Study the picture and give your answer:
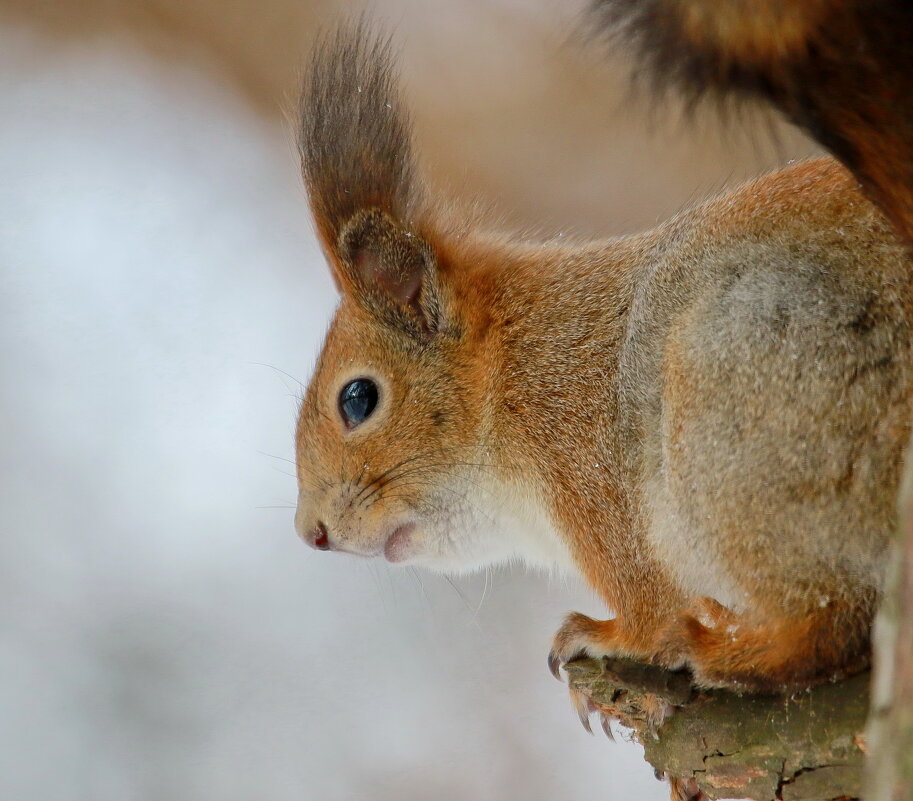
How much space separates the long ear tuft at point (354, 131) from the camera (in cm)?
155

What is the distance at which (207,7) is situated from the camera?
277 cm

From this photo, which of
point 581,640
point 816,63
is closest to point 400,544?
point 581,640

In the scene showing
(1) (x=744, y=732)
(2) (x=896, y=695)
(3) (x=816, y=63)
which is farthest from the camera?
(1) (x=744, y=732)

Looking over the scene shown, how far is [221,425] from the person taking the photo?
2.54 metres

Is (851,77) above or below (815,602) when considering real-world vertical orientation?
above

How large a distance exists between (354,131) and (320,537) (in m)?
0.61

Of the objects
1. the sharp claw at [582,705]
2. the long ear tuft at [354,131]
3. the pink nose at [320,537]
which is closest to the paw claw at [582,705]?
the sharp claw at [582,705]

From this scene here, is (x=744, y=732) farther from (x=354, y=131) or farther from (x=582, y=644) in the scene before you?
(x=354, y=131)

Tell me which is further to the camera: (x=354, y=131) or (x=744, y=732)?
(x=354, y=131)

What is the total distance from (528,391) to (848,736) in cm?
62

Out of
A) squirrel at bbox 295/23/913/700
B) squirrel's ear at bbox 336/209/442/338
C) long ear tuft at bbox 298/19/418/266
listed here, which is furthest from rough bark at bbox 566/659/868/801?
long ear tuft at bbox 298/19/418/266

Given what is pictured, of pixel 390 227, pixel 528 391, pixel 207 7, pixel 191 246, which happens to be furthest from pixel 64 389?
pixel 528 391

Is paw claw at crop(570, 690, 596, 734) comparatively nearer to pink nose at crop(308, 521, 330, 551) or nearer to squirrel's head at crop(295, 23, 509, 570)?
squirrel's head at crop(295, 23, 509, 570)

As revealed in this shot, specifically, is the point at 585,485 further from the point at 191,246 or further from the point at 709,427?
the point at 191,246
